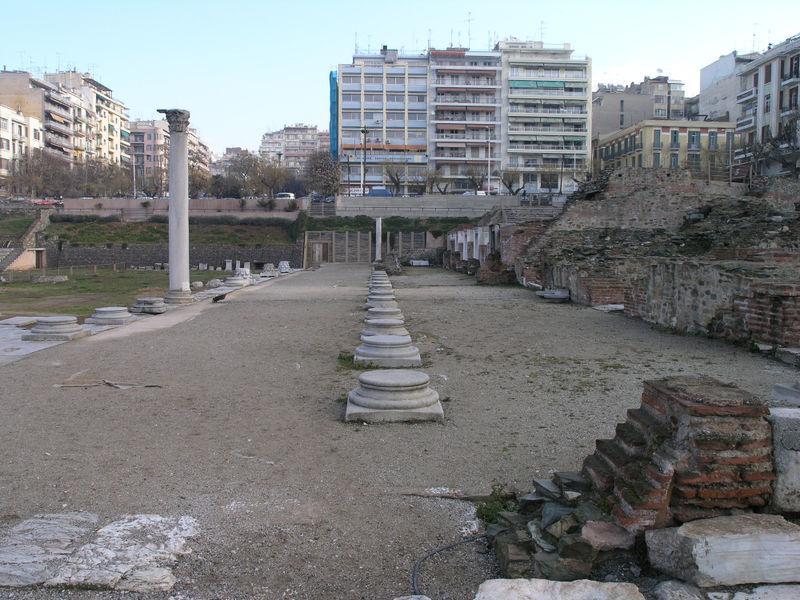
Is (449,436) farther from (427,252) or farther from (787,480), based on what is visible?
(427,252)

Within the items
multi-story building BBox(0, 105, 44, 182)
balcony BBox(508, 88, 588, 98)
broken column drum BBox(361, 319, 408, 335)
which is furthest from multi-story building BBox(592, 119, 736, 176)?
multi-story building BBox(0, 105, 44, 182)

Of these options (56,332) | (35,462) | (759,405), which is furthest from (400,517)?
(56,332)

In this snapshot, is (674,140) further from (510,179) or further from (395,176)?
(395,176)

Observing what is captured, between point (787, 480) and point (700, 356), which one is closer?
point (787, 480)

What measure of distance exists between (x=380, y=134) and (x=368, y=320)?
78.6 metres

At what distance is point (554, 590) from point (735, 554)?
2.78 feet

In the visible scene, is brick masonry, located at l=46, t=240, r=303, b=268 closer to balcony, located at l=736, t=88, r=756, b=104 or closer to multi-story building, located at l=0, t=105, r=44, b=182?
multi-story building, located at l=0, t=105, r=44, b=182

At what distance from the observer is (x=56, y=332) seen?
11.8 metres

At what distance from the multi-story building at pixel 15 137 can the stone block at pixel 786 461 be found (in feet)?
A: 282

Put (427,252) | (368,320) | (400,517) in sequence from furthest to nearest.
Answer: (427,252) → (368,320) → (400,517)

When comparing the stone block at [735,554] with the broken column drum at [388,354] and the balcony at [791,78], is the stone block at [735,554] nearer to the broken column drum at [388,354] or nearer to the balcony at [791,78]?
the broken column drum at [388,354]

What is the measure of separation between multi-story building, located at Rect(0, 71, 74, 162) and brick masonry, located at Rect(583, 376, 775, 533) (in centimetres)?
9535

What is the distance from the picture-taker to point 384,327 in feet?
35.9

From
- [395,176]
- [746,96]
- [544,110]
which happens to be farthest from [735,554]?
[544,110]
